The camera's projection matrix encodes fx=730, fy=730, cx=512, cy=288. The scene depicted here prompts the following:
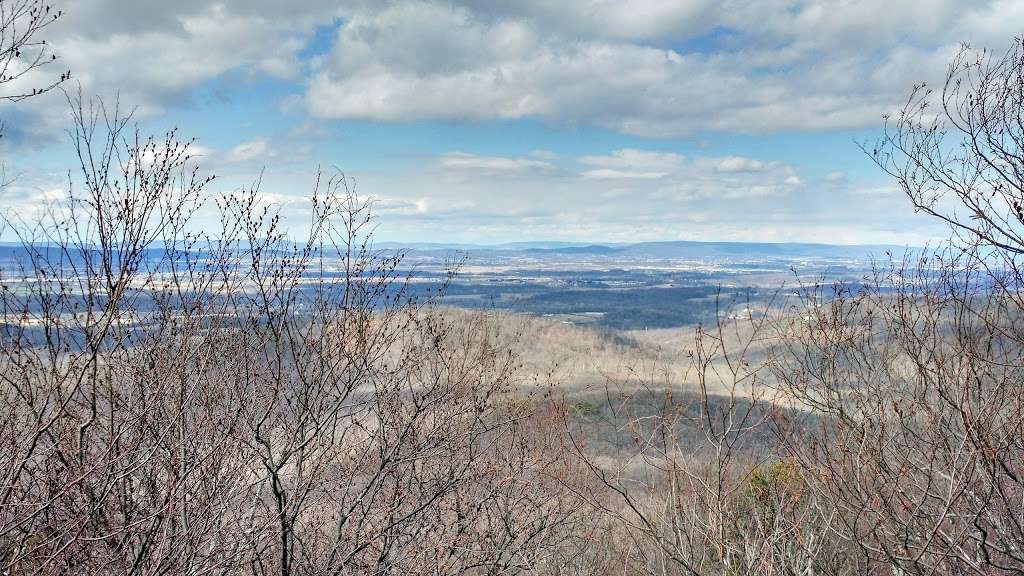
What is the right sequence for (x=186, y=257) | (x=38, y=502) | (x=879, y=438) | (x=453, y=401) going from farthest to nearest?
1. (x=453, y=401)
2. (x=186, y=257)
3. (x=879, y=438)
4. (x=38, y=502)

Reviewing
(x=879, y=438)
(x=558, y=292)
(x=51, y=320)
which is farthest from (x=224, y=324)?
(x=558, y=292)

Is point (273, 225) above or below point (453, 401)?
above

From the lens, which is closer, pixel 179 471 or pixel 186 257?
pixel 179 471

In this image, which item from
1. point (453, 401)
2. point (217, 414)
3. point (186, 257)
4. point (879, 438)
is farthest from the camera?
point (453, 401)

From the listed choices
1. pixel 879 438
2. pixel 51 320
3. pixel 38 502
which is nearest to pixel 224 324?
pixel 51 320

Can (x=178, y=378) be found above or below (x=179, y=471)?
above

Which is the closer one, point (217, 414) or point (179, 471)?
point (179, 471)

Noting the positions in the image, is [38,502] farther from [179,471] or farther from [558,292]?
[558,292]

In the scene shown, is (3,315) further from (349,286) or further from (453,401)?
(453,401)

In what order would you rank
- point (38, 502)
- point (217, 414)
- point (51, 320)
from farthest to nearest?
1. point (217, 414)
2. point (51, 320)
3. point (38, 502)
